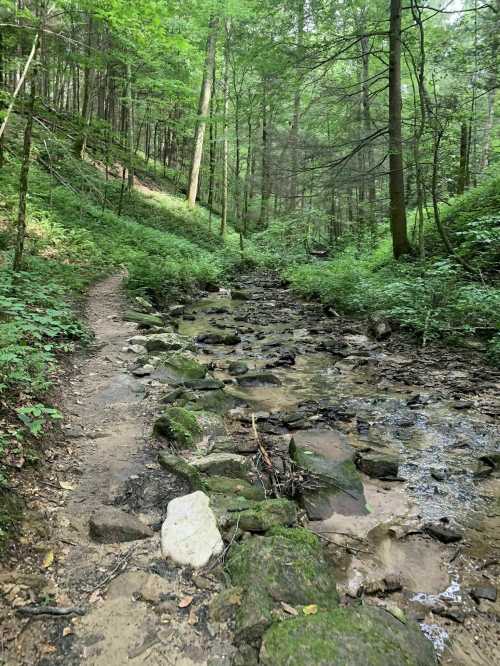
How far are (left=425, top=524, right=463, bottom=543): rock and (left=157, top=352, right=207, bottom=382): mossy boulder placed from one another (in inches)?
151

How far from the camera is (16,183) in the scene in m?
13.2

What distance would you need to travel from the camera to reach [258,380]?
698 cm

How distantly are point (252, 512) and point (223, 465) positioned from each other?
0.79 meters

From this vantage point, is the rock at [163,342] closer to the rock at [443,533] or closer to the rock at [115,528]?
the rock at [115,528]

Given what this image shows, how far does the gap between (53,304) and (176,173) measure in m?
28.1

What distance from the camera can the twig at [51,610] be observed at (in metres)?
2.41

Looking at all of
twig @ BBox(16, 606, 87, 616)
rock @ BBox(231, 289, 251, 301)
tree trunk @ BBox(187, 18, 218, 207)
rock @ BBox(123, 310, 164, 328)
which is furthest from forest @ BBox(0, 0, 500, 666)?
tree trunk @ BBox(187, 18, 218, 207)

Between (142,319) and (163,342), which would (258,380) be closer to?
(163,342)

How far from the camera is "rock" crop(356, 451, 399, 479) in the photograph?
4.46m

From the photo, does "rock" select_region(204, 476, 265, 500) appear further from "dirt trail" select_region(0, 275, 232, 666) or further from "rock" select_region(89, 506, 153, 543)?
"rock" select_region(89, 506, 153, 543)

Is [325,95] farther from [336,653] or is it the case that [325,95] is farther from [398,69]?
[336,653]

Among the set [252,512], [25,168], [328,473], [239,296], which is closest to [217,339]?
[25,168]

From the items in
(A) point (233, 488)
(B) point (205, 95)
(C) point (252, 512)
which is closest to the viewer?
(C) point (252, 512)

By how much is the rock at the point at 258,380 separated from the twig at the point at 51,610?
4521mm
